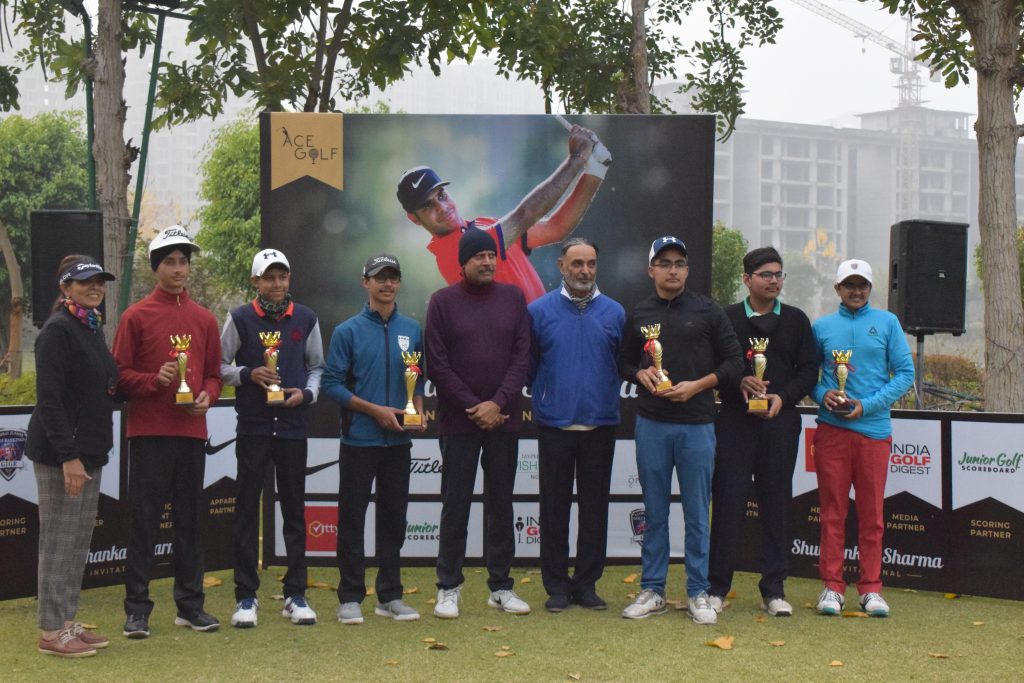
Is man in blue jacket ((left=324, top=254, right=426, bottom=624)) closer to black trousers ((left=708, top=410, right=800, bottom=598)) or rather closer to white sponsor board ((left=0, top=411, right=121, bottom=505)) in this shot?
white sponsor board ((left=0, top=411, right=121, bottom=505))

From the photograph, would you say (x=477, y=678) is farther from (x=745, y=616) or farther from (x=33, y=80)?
(x=33, y=80)

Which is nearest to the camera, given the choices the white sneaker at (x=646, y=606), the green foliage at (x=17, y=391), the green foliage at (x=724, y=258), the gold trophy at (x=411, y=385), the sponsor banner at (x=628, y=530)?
the gold trophy at (x=411, y=385)

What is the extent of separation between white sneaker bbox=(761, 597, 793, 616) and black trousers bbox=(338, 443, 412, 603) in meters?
1.97

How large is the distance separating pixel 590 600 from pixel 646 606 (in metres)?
0.35

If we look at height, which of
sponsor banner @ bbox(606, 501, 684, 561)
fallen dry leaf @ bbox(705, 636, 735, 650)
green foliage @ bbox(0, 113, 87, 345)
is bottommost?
fallen dry leaf @ bbox(705, 636, 735, 650)

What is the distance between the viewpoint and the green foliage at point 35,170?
152 feet

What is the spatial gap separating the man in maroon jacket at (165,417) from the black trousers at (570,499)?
1736mm

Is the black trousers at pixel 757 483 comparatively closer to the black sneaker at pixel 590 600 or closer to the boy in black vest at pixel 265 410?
the black sneaker at pixel 590 600

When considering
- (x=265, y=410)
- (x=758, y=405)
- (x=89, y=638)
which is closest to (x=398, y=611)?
(x=265, y=410)

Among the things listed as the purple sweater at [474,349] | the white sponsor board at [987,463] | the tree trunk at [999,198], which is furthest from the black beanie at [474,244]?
the tree trunk at [999,198]

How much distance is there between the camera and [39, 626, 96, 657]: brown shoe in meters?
5.16

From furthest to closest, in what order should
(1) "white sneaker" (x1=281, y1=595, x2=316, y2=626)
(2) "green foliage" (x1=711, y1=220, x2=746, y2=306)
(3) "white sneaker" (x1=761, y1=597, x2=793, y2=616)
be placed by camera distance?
1. (2) "green foliage" (x1=711, y1=220, x2=746, y2=306)
2. (3) "white sneaker" (x1=761, y1=597, x2=793, y2=616)
3. (1) "white sneaker" (x1=281, y1=595, x2=316, y2=626)

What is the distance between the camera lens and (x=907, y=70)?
147m

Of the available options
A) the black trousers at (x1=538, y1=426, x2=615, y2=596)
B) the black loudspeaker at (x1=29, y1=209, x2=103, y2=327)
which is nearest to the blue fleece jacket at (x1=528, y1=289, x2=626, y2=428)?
the black trousers at (x1=538, y1=426, x2=615, y2=596)
